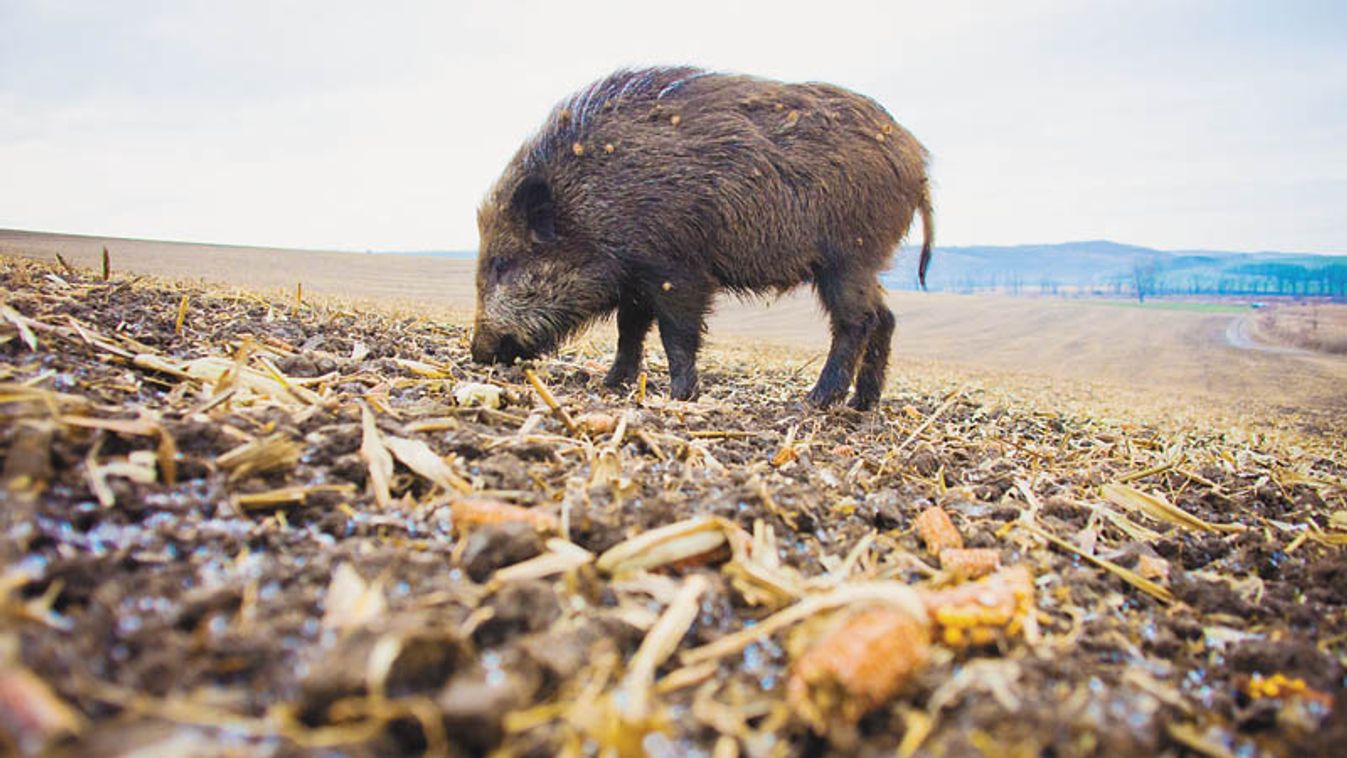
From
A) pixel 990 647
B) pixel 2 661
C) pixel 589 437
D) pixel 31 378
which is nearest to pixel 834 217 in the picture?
pixel 589 437

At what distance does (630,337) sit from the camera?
573cm

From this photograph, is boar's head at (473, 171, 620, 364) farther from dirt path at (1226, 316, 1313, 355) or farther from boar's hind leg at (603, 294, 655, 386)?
dirt path at (1226, 316, 1313, 355)

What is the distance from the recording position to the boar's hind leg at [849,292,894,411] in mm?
6004

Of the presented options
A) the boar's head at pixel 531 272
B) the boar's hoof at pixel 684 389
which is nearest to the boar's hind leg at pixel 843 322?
the boar's hoof at pixel 684 389

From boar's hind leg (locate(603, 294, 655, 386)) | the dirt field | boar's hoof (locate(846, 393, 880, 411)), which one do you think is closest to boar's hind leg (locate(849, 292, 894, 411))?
boar's hoof (locate(846, 393, 880, 411))

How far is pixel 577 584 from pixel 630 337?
4.15 metres

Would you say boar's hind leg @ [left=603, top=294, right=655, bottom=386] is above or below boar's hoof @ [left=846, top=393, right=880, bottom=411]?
above

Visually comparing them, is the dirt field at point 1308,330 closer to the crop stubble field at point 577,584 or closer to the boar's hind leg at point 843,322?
the boar's hind leg at point 843,322

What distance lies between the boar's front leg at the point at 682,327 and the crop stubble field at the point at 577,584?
167 centimetres

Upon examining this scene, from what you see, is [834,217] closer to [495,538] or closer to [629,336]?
[629,336]

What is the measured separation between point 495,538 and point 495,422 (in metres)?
1.30

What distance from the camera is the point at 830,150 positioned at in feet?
17.1

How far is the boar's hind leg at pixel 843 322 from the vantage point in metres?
5.48

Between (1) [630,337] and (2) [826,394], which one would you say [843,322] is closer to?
(2) [826,394]
